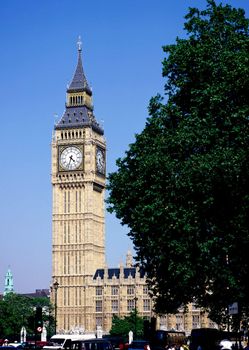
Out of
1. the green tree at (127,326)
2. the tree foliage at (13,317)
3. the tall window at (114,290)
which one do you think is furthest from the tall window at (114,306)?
the tree foliage at (13,317)

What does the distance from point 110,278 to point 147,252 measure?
10749cm

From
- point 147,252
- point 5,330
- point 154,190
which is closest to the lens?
point 154,190

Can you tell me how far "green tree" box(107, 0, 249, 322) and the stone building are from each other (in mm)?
102325

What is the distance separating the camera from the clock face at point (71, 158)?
152 meters

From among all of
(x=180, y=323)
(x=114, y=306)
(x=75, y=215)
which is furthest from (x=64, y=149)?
(x=180, y=323)

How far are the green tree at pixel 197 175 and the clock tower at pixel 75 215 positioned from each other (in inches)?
4031

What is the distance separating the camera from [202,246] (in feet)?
130

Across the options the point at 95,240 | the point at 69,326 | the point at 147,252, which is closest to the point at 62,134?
the point at 95,240

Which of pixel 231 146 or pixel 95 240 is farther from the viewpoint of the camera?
pixel 95 240

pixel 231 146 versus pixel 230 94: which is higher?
pixel 230 94

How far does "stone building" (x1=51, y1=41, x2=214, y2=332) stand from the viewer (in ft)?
493

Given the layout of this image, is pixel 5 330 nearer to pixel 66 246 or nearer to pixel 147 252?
pixel 66 246

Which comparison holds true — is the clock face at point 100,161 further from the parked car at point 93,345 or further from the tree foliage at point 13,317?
the parked car at point 93,345

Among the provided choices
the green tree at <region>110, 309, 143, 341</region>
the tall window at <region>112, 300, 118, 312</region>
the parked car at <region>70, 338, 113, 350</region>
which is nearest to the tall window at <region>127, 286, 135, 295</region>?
the tall window at <region>112, 300, 118, 312</region>
